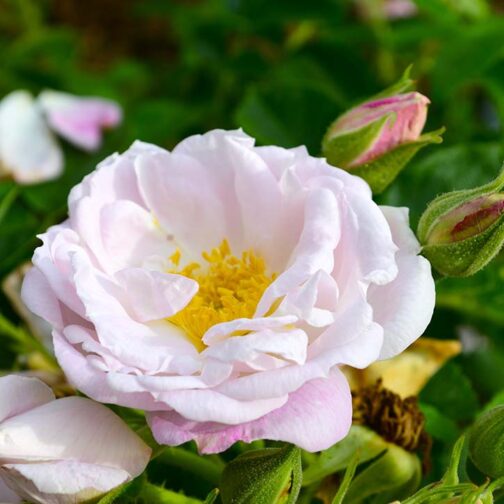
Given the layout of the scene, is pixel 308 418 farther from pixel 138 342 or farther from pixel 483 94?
pixel 483 94

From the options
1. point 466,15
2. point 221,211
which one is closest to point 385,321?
point 221,211

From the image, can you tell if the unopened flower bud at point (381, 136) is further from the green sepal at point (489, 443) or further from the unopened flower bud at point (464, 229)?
the green sepal at point (489, 443)

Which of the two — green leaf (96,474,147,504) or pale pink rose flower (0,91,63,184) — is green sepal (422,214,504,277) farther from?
pale pink rose flower (0,91,63,184)

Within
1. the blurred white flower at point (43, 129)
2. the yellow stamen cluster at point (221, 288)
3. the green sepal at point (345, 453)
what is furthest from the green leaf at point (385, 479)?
the blurred white flower at point (43, 129)

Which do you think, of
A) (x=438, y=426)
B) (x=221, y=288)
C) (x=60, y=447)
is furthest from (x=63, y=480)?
(x=438, y=426)

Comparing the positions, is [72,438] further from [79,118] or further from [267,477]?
[79,118]

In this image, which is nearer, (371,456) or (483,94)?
(371,456)

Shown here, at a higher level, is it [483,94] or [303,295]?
[303,295]
